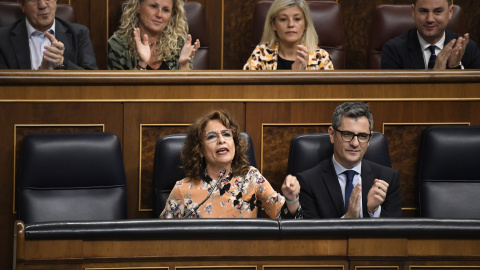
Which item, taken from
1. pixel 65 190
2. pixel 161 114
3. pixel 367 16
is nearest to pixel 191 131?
pixel 161 114

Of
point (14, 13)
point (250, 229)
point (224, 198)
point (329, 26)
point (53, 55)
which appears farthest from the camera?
point (329, 26)

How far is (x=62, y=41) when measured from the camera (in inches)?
82.9

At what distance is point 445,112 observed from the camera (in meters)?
1.81

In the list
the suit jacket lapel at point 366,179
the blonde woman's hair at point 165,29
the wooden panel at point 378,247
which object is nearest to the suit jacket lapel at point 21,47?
the blonde woman's hair at point 165,29

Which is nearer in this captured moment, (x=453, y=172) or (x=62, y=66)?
(x=453, y=172)

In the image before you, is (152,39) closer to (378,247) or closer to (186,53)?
(186,53)

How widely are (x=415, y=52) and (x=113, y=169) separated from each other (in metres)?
0.99

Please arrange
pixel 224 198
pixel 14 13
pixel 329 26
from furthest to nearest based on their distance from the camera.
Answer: pixel 329 26 < pixel 14 13 < pixel 224 198

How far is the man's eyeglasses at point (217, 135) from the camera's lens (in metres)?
1.57

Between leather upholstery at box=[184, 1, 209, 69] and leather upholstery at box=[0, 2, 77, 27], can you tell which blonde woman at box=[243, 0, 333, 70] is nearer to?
leather upholstery at box=[184, 1, 209, 69]

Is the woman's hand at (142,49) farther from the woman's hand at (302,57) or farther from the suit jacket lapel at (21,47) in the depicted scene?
the woman's hand at (302,57)

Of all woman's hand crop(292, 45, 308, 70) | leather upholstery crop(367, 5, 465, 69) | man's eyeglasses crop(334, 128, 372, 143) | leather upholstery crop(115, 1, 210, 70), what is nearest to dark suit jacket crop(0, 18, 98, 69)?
leather upholstery crop(115, 1, 210, 70)

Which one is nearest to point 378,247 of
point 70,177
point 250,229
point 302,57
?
point 250,229

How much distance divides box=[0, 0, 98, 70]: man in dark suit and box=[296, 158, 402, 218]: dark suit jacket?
0.75 meters
